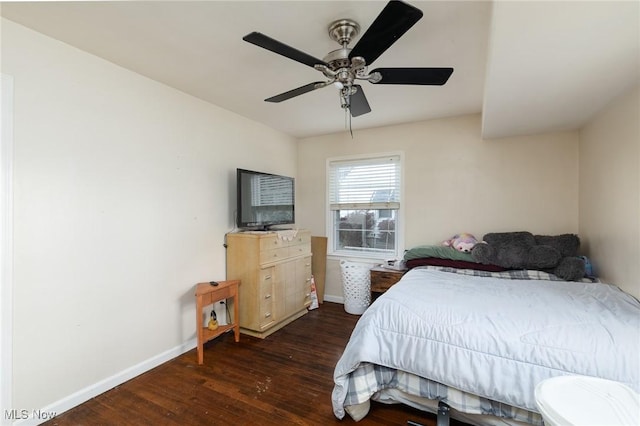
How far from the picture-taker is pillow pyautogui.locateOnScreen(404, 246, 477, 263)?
2969 millimetres

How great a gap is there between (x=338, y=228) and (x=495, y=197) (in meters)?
1.97

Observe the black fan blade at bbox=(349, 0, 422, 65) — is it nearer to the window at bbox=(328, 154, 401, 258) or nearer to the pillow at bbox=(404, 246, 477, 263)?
the pillow at bbox=(404, 246, 477, 263)

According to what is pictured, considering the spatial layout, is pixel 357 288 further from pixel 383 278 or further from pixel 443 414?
pixel 443 414

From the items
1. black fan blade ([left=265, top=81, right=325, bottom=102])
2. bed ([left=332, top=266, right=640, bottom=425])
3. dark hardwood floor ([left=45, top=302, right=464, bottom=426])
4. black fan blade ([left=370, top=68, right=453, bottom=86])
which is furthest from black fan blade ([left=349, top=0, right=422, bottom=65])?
dark hardwood floor ([left=45, top=302, right=464, bottom=426])

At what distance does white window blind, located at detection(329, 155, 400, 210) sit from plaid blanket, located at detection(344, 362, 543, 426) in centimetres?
230

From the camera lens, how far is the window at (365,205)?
377 cm

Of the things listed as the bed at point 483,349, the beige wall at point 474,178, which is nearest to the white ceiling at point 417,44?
the beige wall at point 474,178

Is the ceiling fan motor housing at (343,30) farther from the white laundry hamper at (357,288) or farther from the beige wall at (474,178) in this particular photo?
the white laundry hamper at (357,288)

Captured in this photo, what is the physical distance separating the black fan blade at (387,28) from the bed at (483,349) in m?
1.48

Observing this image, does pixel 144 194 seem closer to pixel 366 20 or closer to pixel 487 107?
pixel 366 20

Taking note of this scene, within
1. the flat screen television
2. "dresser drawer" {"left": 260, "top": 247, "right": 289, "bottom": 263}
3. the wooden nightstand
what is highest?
the flat screen television

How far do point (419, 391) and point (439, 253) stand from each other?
1.69m

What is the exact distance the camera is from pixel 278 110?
10.4 ft

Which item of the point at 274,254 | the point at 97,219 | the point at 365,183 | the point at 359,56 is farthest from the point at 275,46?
the point at 365,183
